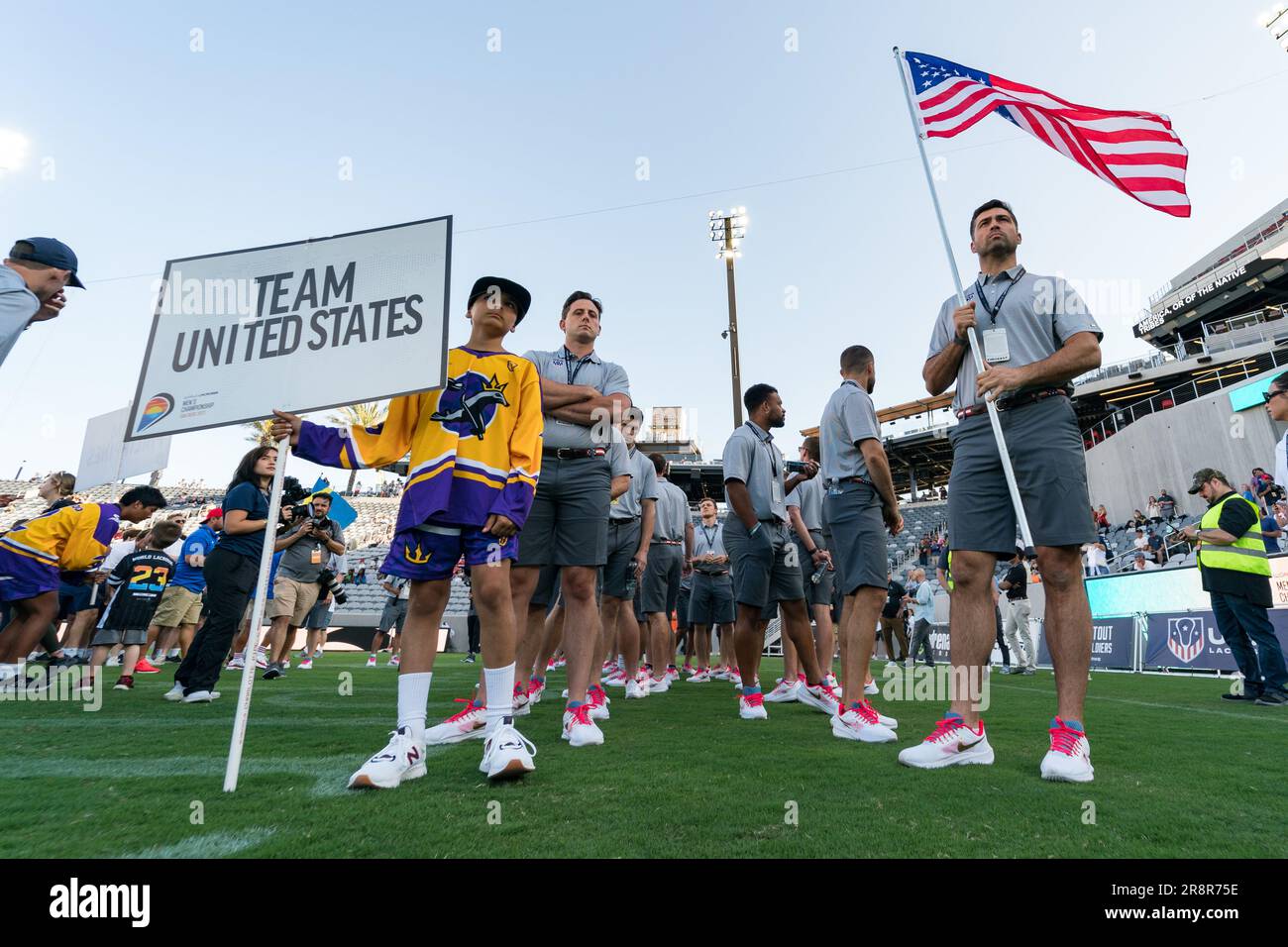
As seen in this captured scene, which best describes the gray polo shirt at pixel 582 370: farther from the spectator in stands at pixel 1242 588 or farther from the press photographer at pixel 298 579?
the spectator in stands at pixel 1242 588

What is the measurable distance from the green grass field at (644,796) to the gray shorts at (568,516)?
35.9 inches

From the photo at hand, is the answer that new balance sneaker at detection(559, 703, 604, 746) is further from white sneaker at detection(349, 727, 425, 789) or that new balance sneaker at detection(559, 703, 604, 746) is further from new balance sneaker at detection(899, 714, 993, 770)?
new balance sneaker at detection(899, 714, 993, 770)

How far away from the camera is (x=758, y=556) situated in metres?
4.36

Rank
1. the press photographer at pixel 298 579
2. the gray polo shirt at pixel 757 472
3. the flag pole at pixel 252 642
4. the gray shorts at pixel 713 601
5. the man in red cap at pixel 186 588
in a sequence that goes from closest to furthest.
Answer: the flag pole at pixel 252 642
the gray polo shirt at pixel 757 472
the man in red cap at pixel 186 588
the press photographer at pixel 298 579
the gray shorts at pixel 713 601

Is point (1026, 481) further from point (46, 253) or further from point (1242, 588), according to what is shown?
point (1242, 588)

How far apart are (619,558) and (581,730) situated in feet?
7.14

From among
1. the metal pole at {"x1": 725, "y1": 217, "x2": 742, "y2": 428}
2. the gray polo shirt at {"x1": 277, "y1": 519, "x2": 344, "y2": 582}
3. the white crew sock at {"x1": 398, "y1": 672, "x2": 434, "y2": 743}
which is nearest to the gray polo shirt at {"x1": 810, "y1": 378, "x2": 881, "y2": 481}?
the white crew sock at {"x1": 398, "y1": 672, "x2": 434, "y2": 743}

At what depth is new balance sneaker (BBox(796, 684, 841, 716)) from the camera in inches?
176

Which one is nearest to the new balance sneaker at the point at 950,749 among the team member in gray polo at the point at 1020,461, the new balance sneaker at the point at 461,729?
the team member in gray polo at the point at 1020,461

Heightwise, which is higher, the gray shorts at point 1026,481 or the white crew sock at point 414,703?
the gray shorts at point 1026,481

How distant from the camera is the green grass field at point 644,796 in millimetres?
1584
